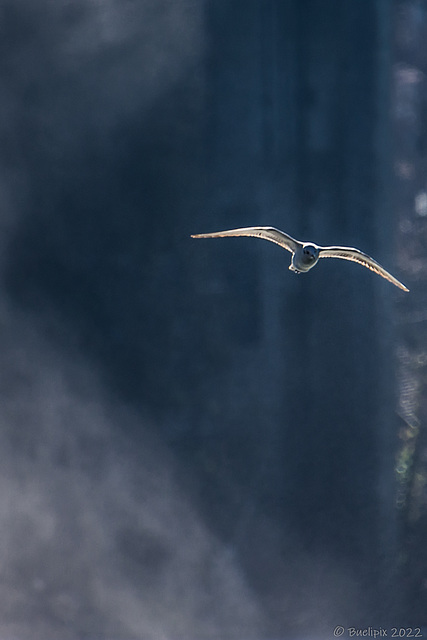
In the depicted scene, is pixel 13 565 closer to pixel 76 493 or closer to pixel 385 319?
pixel 76 493

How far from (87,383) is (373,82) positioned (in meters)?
12.5

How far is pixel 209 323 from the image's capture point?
19750 millimetres

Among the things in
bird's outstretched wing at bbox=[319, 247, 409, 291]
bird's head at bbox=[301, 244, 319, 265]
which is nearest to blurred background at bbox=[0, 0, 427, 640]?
bird's outstretched wing at bbox=[319, 247, 409, 291]

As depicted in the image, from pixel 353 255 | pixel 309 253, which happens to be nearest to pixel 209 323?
pixel 353 255

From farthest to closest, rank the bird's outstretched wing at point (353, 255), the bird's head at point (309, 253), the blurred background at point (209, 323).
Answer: the blurred background at point (209, 323)
the bird's outstretched wing at point (353, 255)
the bird's head at point (309, 253)

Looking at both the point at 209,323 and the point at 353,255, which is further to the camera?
the point at 209,323

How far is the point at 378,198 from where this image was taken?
1994cm

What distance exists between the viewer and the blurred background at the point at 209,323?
18.6m

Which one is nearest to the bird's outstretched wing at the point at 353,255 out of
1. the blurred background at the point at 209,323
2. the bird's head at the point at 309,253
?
the bird's head at the point at 309,253

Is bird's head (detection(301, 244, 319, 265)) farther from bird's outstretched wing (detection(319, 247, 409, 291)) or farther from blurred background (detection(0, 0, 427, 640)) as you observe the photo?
blurred background (detection(0, 0, 427, 640))

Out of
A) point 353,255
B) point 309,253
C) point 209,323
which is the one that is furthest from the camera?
point 209,323

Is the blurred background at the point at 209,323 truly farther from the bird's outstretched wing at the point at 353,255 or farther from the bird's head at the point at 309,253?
the bird's head at the point at 309,253

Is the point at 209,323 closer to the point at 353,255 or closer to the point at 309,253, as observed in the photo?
the point at 353,255

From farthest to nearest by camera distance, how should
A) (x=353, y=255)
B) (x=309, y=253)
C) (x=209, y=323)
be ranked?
1. (x=209, y=323)
2. (x=353, y=255)
3. (x=309, y=253)
